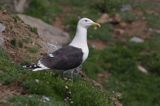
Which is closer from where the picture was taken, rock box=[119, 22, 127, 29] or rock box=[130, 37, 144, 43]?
rock box=[130, 37, 144, 43]

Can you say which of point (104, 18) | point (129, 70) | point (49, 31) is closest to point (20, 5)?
point (49, 31)

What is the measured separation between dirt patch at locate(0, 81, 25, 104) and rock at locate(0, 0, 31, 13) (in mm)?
10569

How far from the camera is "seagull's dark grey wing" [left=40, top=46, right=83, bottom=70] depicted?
11.8 m

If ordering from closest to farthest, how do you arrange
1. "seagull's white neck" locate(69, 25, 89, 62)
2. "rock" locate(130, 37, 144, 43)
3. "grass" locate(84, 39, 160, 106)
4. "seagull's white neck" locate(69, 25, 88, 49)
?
1. "seagull's white neck" locate(69, 25, 89, 62)
2. "seagull's white neck" locate(69, 25, 88, 49)
3. "grass" locate(84, 39, 160, 106)
4. "rock" locate(130, 37, 144, 43)

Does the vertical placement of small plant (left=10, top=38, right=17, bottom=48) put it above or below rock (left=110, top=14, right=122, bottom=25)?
above

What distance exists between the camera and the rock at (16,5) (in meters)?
22.5

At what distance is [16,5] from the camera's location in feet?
75.2

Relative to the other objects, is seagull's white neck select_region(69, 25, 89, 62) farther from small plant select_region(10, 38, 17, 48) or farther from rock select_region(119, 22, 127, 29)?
rock select_region(119, 22, 127, 29)

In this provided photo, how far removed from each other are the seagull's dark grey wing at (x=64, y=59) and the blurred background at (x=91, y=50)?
280mm

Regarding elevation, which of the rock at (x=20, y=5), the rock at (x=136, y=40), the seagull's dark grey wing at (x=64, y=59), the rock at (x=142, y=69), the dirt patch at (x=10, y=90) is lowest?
the rock at (x=136, y=40)

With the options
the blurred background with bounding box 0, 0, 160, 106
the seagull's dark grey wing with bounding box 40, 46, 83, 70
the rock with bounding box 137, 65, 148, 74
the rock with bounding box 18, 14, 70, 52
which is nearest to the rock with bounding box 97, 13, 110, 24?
the blurred background with bounding box 0, 0, 160, 106

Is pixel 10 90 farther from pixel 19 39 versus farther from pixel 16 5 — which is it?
pixel 16 5

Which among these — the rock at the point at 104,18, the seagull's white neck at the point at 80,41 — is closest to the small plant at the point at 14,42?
the seagull's white neck at the point at 80,41

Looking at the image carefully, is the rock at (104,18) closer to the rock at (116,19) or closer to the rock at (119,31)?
the rock at (116,19)
